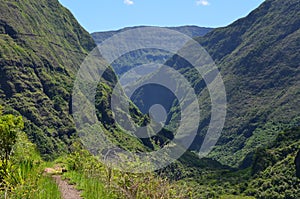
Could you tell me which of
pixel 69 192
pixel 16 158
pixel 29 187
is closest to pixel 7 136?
pixel 16 158

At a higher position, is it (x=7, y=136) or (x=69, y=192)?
(x=7, y=136)

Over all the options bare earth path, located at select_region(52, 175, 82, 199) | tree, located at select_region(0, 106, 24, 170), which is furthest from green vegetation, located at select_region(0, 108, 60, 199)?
bare earth path, located at select_region(52, 175, 82, 199)

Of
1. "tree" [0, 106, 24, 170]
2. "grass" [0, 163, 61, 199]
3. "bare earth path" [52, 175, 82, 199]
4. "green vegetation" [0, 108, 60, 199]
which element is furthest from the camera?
"tree" [0, 106, 24, 170]

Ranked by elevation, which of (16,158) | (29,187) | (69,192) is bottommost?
(69,192)

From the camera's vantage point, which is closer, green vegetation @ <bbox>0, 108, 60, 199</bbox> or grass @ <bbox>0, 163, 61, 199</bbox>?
grass @ <bbox>0, 163, 61, 199</bbox>

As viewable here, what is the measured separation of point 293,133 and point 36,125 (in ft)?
393

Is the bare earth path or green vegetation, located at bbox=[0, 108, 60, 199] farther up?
green vegetation, located at bbox=[0, 108, 60, 199]

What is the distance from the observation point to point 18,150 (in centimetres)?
1167

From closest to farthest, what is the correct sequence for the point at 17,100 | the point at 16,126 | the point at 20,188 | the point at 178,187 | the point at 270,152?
the point at 20,188, the point at 178,187, the point at 16,126, the point at 270,152, the point at 17,100

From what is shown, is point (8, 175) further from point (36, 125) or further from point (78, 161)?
point (36, 125)

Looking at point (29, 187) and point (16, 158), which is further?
point (16, 158)

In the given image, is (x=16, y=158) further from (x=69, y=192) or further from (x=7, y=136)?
(x=69, y=192)

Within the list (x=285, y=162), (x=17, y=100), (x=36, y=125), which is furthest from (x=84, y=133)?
(x=285, y=162)

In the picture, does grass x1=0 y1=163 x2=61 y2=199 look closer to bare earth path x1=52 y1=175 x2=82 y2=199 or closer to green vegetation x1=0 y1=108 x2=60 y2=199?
green vegetation x1=0 y1=108 x2=60 y2=199
